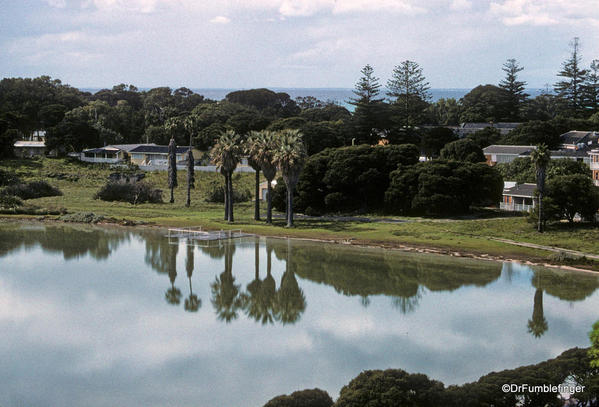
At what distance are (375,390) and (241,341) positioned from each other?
8834 millimetres

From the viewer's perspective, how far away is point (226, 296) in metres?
35.6

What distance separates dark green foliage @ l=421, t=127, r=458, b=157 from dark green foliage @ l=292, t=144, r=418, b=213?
94.4ft

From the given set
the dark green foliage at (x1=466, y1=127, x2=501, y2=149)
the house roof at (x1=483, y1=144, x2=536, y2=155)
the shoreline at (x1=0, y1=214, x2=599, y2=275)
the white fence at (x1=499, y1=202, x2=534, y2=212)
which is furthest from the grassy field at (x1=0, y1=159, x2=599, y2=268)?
the dark green foliage at (x1=466, y1=127, x2=501, y2=149)

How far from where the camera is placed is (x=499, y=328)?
29.7 meters

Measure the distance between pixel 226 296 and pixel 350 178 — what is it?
2920 centimetres

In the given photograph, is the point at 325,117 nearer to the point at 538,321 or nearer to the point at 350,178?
the point at 350,178

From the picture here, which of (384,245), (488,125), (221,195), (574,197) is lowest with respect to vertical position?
(384,245)

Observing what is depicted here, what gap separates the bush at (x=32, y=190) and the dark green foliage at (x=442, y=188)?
33.8 m

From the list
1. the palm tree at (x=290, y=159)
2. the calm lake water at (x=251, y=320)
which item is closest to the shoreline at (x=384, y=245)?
the calm lake water at (x=251, y=320)

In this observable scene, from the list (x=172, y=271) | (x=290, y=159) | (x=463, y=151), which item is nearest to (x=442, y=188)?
(x=290, y=159)

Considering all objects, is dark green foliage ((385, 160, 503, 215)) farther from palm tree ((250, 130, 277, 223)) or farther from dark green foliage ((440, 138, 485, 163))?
dark green foliage ((440, 138, 485, 163))

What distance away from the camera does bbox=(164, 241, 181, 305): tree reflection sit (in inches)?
1361

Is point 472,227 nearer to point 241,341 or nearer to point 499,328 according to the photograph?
point 499,328

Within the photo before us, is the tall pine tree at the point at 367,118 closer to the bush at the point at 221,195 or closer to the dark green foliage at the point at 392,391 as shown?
the bush at the point at 221,195
